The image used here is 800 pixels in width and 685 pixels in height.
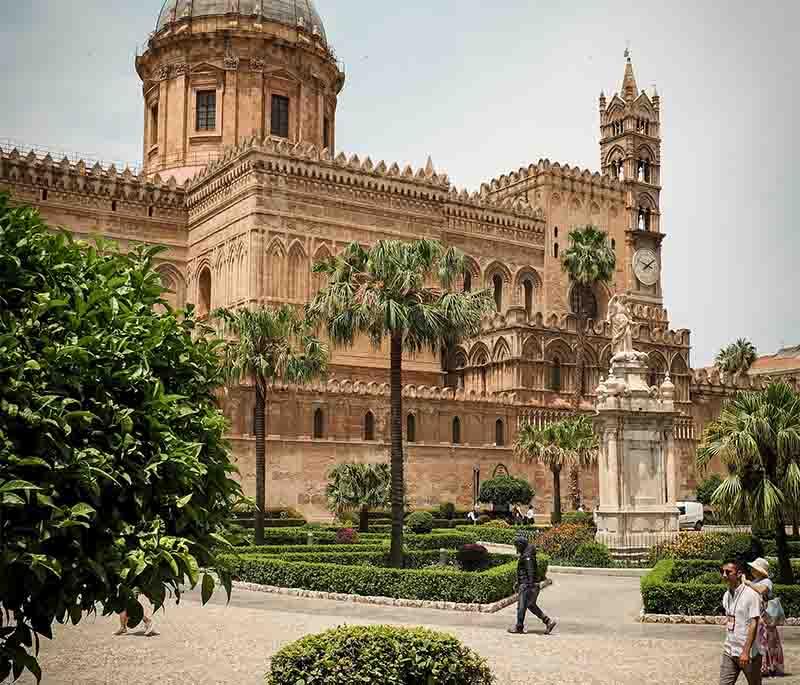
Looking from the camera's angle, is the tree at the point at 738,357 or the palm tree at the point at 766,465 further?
the tree at the point at 738,357

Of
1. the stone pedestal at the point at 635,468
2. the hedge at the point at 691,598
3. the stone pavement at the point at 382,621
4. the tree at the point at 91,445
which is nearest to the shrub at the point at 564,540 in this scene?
the stone pedestal at the point at 635,468

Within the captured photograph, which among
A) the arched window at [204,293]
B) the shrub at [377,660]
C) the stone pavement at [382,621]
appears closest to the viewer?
the shrub at [377,660]

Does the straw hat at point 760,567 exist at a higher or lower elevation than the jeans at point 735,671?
higher

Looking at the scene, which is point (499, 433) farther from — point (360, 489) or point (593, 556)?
point (593, 556)

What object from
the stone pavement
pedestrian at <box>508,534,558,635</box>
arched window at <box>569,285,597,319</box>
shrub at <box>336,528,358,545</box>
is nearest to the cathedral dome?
arched window at <box>569,285,597,319</box>

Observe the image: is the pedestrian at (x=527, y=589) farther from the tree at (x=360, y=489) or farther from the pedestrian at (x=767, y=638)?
the tree at (x=360, y=489)

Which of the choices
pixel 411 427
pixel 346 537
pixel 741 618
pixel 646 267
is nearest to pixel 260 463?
pixel 346 537

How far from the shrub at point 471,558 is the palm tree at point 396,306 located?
176 cm

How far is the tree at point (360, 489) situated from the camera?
36938mm

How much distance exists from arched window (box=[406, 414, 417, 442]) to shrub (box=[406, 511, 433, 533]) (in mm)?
10372

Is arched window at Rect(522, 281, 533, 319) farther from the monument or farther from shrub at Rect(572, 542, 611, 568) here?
shrub at Rect(572, 542, 611, 568)

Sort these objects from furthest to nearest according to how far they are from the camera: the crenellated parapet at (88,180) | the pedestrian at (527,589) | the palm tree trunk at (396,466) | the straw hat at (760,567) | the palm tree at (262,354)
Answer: the crenellated parapet at (88,180) → the palm tree at (262,354) → the palm tree trunk at (396,466) → the pedestrian at (527,589) → the straw hat at (760,567)

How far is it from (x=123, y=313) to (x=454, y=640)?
14.8 ft

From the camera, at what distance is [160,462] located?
8031 mm
